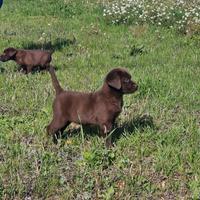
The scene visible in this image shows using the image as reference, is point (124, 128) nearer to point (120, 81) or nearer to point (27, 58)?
point (120, 81)

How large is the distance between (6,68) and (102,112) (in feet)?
15.0

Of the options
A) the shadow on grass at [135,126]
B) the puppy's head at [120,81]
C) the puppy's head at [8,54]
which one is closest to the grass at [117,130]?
the shadow on grass at [135,126]

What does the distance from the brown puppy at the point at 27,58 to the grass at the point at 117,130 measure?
0.73 ft

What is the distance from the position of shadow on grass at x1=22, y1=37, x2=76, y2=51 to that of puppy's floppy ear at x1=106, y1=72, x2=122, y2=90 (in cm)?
607

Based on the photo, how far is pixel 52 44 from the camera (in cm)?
1252

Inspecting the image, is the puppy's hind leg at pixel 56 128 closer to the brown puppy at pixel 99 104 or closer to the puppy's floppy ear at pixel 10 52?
the brown puppy at pixel 99 104

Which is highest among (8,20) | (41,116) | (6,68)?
(41,116)

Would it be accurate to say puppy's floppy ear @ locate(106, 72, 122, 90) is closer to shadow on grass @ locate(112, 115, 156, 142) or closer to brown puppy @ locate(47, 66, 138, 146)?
brown puppy @ locate(47, 66, 138, 146)

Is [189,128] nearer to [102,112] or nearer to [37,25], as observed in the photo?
[102,112]

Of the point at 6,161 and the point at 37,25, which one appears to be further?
the point at 37,25

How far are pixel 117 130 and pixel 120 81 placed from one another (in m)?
0.98

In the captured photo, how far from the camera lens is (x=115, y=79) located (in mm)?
6000

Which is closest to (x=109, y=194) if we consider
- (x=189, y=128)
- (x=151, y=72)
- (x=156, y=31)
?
(x=189, y=128)

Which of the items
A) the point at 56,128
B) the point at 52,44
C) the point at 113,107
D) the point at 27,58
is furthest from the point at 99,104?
the point at 52,44
